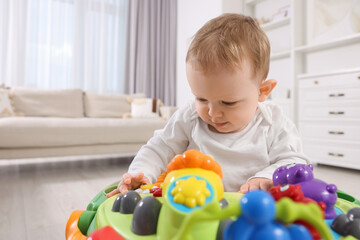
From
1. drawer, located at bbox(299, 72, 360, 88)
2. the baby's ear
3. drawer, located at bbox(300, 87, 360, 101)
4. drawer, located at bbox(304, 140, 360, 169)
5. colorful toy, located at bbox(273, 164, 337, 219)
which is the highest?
drawer, located at bbox(299, 72, 360, 88)

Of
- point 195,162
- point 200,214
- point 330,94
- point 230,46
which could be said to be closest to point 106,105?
point 330,94

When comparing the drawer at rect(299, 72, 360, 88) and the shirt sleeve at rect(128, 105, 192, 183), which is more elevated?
the drawer at rect(299, 72, 360, 88)

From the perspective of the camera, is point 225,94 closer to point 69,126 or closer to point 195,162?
point 195,162

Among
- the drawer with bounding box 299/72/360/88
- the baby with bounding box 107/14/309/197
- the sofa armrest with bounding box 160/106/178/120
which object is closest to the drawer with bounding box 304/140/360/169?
the drawer with bounding box 299/72/360/88

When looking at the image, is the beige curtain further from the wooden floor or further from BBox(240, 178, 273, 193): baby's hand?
BBox(240, 178, 273, 193): baby's hand

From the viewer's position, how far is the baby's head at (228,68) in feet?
1.86

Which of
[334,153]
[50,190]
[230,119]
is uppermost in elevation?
[230,119]

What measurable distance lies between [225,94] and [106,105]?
2621mm

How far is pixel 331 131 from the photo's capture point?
230 centimetres

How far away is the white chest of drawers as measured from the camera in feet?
7.05

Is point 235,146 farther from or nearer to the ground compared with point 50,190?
farther from the ground

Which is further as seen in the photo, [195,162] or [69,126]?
[69,126]

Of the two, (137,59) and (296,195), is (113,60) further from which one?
(296,195)

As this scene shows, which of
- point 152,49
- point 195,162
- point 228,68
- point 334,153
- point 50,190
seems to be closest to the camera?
point 195,162
